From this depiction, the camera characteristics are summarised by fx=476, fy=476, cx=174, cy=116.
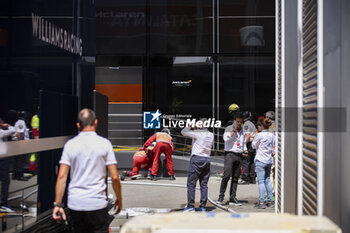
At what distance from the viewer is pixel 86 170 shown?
4773 millimetres

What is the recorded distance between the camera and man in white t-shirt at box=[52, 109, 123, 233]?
15.6 ft

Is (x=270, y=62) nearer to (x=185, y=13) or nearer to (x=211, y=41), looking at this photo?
(x=211, y=41)

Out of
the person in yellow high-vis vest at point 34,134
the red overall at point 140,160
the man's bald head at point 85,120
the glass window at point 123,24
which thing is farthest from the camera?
the glass window at point 123,24

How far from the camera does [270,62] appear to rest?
1656 centimetres

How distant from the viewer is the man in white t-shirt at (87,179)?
477 cm

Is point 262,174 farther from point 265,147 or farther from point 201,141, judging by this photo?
point 201,141

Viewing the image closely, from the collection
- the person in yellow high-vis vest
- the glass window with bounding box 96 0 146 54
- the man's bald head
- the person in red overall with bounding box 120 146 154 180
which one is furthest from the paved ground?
the glass window with bounding box 96 0 146 54

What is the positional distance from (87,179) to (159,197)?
656cm

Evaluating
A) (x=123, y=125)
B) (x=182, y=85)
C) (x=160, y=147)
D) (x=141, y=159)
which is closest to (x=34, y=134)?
(x=160, y=147)

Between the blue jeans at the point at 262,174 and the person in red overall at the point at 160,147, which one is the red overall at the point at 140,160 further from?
the blue jeans at the point at 262,174

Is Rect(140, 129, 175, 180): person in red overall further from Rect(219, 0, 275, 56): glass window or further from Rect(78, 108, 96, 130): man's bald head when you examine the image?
Rect(78, 108, 96, 130): man's bald head

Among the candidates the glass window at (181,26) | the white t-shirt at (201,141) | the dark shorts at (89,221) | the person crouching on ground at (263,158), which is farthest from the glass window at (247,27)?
the dark shorts at (89,221)

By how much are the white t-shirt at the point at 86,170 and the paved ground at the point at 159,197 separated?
3.09 metres

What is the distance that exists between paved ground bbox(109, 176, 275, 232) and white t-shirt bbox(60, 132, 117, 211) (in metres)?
3.09
